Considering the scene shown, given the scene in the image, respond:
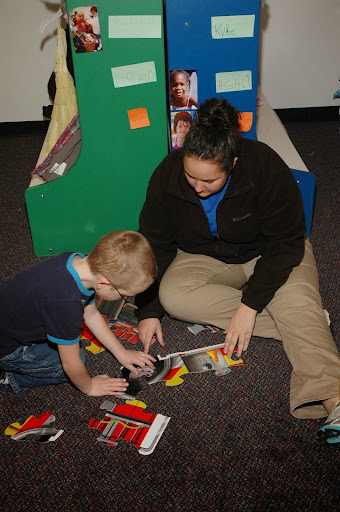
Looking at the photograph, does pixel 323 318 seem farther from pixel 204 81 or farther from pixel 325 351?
pixel 204 81

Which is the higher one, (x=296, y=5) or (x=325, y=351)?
(x=296, y=5)

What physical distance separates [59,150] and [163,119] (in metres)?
0.49

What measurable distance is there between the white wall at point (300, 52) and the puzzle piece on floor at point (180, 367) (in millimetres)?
2350

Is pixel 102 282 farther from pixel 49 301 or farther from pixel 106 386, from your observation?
pixel 106 386

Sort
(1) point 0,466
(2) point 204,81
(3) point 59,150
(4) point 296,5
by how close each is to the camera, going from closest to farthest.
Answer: (1) point 0,466 < (2) point 204,81 < (3) point 59,150 < (4) point 296,5

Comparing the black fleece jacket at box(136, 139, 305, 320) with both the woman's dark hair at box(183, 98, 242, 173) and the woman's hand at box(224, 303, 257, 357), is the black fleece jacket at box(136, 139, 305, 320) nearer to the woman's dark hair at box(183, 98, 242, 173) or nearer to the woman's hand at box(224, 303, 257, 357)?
the woman's hand at box(224, 303, 257, 357)

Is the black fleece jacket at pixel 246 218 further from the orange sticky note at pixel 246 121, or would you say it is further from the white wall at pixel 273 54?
the white wall at pixel 273 54

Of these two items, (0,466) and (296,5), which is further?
(296,5)

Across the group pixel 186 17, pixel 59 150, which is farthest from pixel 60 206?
pixel 186 17

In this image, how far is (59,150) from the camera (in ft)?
7.31

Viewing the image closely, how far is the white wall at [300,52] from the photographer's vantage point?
10.6 feet

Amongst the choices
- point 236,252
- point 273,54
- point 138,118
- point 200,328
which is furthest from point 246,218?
point 273,54

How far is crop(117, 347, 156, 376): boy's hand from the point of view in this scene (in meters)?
1.69

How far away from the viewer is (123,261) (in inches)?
51.6
